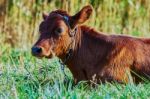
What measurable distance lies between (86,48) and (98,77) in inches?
19.6

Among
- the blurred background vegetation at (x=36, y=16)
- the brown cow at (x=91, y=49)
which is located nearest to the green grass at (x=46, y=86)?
the brown cow at (x=91, y=49)

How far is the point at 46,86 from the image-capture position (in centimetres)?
Result: 808

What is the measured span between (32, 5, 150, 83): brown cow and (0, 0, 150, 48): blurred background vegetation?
460cm

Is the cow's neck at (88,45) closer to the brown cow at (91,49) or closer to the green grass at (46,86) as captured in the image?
the brown cow at (91,49)

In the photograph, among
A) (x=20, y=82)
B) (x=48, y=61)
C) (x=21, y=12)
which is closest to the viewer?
(x=20, y=82)

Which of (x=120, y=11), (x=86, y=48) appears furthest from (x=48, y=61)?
(x=120, y=11)

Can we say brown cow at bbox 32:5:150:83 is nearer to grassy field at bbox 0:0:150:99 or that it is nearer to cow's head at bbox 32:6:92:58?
cow's head at bbox 32:6:92:58

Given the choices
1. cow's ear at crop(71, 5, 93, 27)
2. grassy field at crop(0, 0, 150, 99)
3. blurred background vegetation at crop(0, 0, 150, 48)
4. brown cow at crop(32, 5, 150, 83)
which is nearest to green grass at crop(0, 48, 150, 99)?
grassy field at crop(0, 0, 150, 99)

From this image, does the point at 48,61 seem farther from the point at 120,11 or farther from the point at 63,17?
the point at 120,11

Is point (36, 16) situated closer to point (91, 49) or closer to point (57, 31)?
point (91, 49)

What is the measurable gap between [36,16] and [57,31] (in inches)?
224

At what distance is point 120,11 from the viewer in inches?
595

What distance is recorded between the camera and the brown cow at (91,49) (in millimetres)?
8656

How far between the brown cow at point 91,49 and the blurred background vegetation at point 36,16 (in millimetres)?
4603
